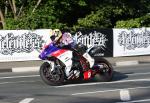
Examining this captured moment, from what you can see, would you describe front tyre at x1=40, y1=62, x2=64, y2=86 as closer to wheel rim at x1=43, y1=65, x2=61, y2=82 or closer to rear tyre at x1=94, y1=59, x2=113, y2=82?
wheel rim at x1=43, y1=65, x2=61, y2=82

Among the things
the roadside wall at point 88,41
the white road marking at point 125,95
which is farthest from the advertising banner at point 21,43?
the white road marking at point 125,95

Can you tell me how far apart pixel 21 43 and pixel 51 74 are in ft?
30.4

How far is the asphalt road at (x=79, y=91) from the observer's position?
11.4m

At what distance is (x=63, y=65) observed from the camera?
14.2 m

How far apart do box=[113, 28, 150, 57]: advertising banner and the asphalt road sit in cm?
905

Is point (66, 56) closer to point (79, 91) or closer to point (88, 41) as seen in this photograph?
point (79, 91)

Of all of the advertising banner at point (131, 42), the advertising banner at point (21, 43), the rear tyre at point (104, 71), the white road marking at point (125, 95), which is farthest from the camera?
the advertising banner at point (131, 42)

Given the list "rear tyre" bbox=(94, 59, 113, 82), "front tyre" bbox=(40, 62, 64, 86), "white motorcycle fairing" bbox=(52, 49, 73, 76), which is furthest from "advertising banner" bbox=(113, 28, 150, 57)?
"front tyre" bbox=(40, 62, 64, 86)

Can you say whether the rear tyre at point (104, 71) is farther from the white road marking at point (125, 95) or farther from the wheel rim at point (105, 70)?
the white road marking at point (125, 95)

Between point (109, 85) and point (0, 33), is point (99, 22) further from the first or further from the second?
point (109, 85)

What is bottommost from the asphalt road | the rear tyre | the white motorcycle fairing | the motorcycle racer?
the asphalt road

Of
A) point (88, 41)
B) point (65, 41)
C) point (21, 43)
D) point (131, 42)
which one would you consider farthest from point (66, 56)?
point (131, 42)

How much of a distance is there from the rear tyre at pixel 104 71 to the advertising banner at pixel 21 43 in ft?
27.4

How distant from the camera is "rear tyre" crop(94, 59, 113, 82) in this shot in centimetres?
1477
